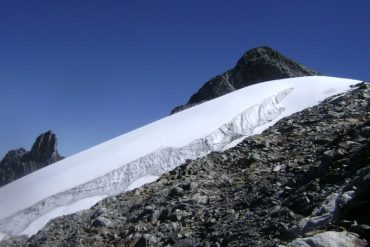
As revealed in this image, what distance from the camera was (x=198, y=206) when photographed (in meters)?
12.9

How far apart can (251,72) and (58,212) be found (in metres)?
42.2

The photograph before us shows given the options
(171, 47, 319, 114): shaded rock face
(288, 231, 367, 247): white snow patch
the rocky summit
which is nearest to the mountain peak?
(171, 47, 319, 114): shaded rock face

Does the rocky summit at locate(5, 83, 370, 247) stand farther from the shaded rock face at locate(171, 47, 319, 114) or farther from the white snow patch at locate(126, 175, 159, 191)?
the shaded rock face at locate(171, 47, 319, 114)

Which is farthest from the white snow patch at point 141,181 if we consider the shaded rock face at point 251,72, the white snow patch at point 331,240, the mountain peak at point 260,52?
the mountain peak at point 260,52

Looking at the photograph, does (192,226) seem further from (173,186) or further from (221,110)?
(221,110)

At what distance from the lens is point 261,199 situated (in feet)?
38.3

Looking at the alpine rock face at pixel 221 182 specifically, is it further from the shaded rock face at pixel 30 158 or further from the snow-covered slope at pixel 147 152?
the shaded rock face at pixel 30 158

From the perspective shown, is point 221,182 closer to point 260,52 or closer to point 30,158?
point 260,52

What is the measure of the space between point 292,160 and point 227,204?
10.6ft

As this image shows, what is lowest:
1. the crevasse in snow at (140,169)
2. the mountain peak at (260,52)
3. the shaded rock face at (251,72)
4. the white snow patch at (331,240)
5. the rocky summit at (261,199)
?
the white snow patch at (331,240)

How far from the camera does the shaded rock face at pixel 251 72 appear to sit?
172 ft

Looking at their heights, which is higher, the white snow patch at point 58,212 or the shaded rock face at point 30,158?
the shaded rock face at point 30,158

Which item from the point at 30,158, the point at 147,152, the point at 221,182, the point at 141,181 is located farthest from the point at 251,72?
the point at 30,158

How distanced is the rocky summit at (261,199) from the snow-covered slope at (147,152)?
196 cm
